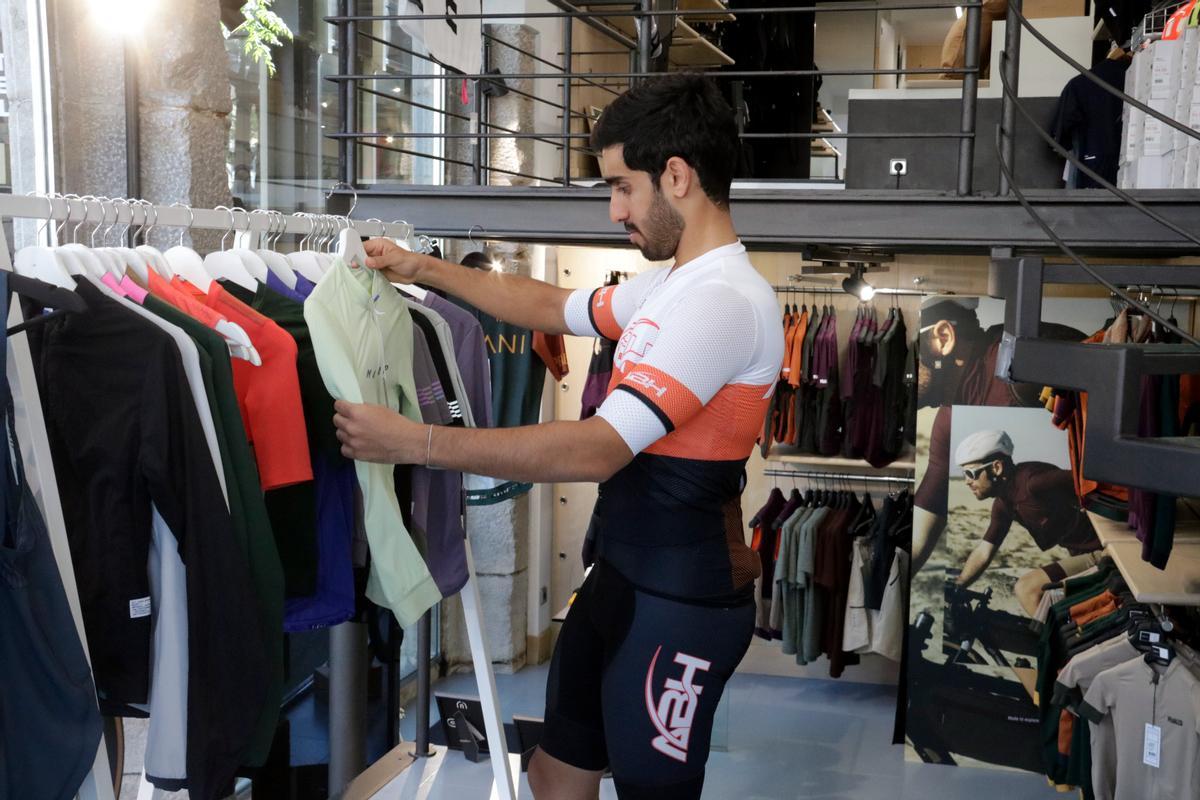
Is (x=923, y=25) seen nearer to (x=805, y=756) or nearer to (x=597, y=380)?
(x=597, y=380)

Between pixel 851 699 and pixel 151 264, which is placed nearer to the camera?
pixel 151 264

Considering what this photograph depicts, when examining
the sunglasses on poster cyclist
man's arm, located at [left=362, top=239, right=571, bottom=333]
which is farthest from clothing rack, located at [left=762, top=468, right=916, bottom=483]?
man's arm, located at [left=362, top=239, right=571, bottom=333]

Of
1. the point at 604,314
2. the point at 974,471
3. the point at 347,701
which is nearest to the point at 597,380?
the point at 974,471

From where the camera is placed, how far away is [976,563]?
5.08m

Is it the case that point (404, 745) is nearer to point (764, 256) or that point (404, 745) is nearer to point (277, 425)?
point (277, 425)

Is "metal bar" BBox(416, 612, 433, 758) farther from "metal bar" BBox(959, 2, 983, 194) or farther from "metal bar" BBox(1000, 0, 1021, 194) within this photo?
"metal bar" BBox(1000, 0, 1021, 194)

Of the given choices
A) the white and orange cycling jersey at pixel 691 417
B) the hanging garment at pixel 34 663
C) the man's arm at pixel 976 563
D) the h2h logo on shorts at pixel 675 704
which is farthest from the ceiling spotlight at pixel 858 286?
the hanging garment at pixel 34 663

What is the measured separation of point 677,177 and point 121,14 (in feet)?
6.17

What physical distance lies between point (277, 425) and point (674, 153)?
2.82ft

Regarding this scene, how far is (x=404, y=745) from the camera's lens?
3.55 meters

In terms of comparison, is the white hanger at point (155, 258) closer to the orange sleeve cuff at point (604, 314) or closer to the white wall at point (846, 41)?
the orange sleeve cuff at point (604, 314)

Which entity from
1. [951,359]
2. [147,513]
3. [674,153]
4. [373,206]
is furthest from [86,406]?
[951,359]

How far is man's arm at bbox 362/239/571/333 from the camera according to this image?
7.90 feet

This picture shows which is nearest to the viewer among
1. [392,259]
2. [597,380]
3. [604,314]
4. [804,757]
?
[392,259]
